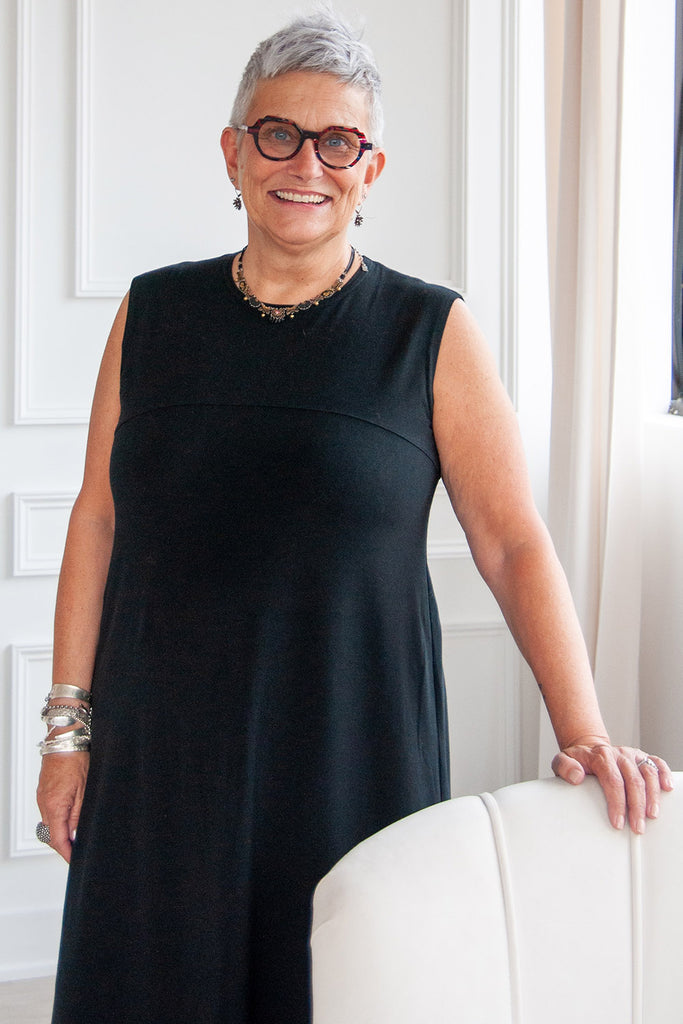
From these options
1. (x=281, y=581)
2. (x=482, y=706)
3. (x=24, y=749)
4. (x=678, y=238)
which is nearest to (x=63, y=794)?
(x=281, y=581)

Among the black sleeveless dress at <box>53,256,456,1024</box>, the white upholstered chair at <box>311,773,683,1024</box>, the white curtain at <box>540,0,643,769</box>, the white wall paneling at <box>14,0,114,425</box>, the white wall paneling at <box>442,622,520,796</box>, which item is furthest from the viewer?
the white wall paneling at <box>442,622,520,796</box>

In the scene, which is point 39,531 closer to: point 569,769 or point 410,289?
point 410,289

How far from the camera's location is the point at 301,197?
51.6 inches

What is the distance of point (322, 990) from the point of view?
2.55 ft

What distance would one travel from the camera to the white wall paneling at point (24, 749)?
8.32ft

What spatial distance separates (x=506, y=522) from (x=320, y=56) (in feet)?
2.01

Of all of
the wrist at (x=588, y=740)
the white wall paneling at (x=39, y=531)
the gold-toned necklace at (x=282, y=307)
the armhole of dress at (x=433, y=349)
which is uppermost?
the gold-toned necklace at (x=282, y=307)

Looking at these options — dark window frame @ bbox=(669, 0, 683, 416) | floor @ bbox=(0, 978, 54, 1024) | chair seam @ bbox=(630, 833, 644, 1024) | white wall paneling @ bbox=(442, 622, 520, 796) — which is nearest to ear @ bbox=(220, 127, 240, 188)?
chair seam @ bbox=(630, 833, 644, 1024)

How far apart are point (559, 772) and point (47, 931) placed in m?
2.00

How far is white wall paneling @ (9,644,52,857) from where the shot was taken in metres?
2.54

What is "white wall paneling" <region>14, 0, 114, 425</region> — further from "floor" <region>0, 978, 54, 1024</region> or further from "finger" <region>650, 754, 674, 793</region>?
"finger" <region>650, 754, 674, 793</region>

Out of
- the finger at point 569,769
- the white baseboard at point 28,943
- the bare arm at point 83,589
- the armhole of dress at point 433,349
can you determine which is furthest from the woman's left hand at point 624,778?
the white baseboard at point 28,943

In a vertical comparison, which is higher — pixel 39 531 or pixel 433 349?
pixel 433 349

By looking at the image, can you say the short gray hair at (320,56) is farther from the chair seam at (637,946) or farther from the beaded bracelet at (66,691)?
the chair seam at (637,946)
